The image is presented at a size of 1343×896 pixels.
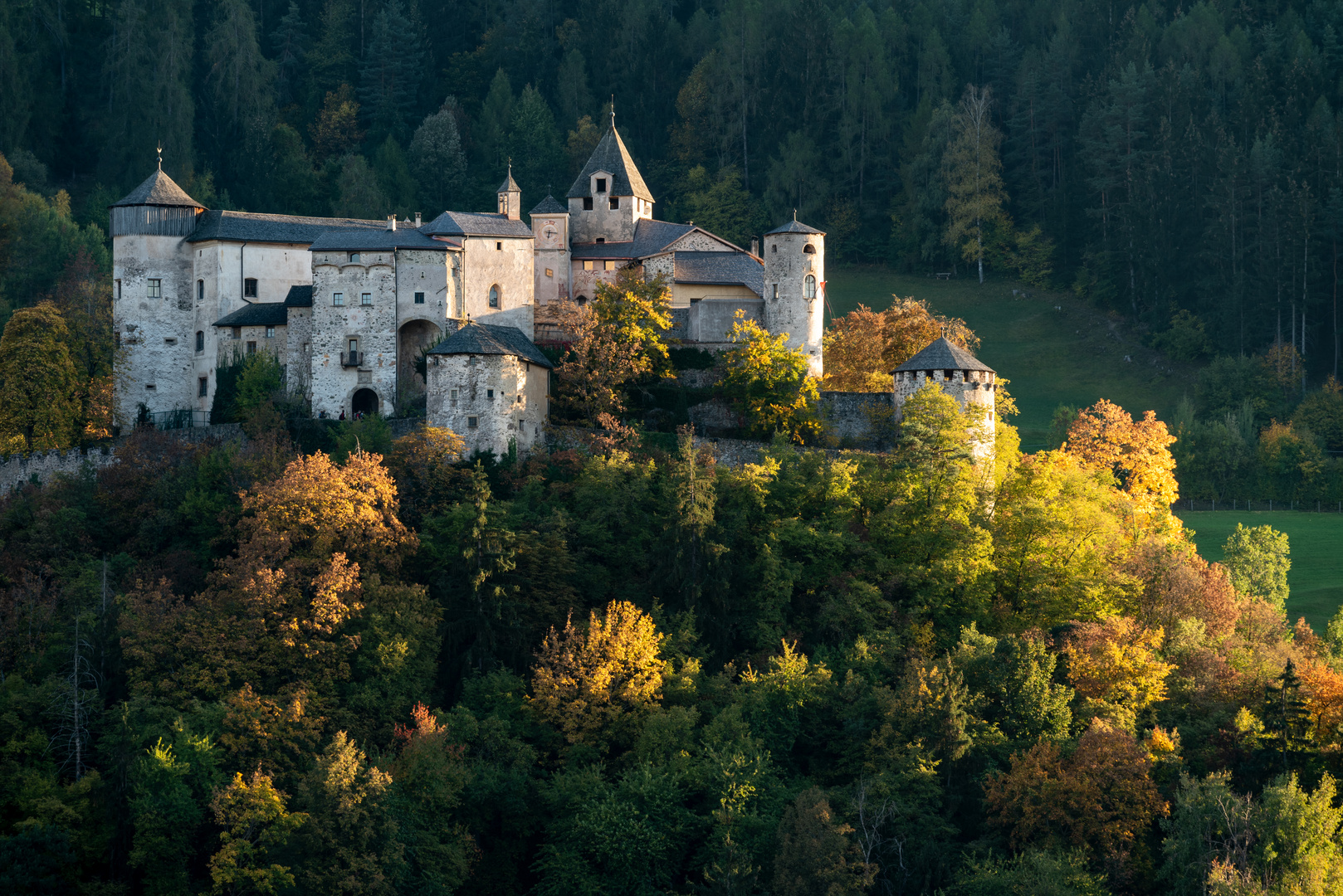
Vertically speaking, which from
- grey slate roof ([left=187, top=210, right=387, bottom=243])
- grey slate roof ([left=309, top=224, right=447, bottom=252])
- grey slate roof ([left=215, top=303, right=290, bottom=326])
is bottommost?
grey slate roof ([left=215, top=303, right=290, bottom=326])

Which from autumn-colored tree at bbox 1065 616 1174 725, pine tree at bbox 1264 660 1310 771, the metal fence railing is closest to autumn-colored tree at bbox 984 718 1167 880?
autumn-colored tree at bbox 1065 616 1174 725

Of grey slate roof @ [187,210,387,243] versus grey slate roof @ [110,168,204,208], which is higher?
grey slate roof @ [110,168,204,208]

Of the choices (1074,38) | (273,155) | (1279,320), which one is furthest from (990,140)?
(273,155)

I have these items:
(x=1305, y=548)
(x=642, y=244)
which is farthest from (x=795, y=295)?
(x=1305, y=548)

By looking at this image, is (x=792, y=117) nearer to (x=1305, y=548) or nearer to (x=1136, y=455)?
(x=1305, y=548)

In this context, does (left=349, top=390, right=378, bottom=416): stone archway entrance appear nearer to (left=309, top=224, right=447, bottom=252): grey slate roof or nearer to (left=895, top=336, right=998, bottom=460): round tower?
(left=309, top=224, right=447, bottom=252): grey slate roof

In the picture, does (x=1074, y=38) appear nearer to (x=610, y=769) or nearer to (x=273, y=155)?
(x=273, y=155)
